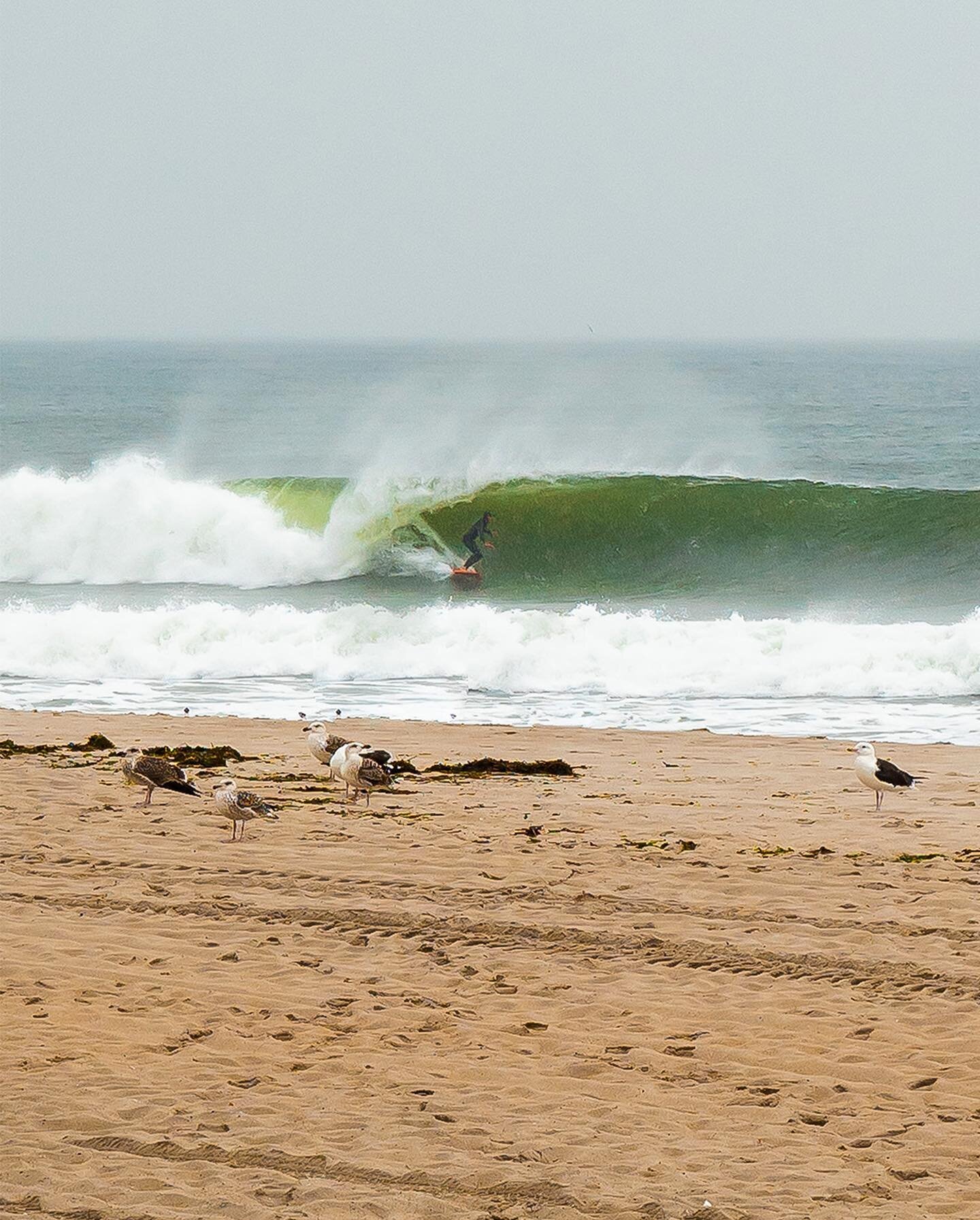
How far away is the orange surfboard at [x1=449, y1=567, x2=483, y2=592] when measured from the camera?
76.2 ft

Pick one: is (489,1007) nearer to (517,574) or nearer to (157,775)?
(157,775)

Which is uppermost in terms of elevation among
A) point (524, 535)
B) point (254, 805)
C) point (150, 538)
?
point (524, 535)

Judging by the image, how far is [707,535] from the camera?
25172 mm

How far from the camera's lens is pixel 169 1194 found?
4.04m

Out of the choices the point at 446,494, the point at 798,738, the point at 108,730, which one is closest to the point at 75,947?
the point at 108,730

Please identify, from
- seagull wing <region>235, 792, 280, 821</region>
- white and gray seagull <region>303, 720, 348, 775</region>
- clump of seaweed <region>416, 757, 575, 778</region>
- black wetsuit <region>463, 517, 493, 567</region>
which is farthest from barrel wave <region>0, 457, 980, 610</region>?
seagull wing <region>235, 792, 280, 821</region>

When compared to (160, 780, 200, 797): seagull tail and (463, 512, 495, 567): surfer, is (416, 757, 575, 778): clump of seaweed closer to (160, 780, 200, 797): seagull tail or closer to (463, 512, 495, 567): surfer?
(160, 780, 200, 797): seagull tail

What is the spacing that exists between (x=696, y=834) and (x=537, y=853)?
3.38ft

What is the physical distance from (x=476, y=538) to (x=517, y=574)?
3.95 feet

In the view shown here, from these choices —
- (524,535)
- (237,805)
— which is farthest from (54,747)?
(524,535)

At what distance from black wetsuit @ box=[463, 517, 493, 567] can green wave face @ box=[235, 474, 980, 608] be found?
18 centimetres

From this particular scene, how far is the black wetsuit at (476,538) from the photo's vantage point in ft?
79.5

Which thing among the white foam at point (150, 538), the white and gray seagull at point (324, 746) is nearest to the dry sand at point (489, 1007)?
the white and gray seagull at point (324, 746)

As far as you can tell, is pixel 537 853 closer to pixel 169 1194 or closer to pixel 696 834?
pixel 696 834
